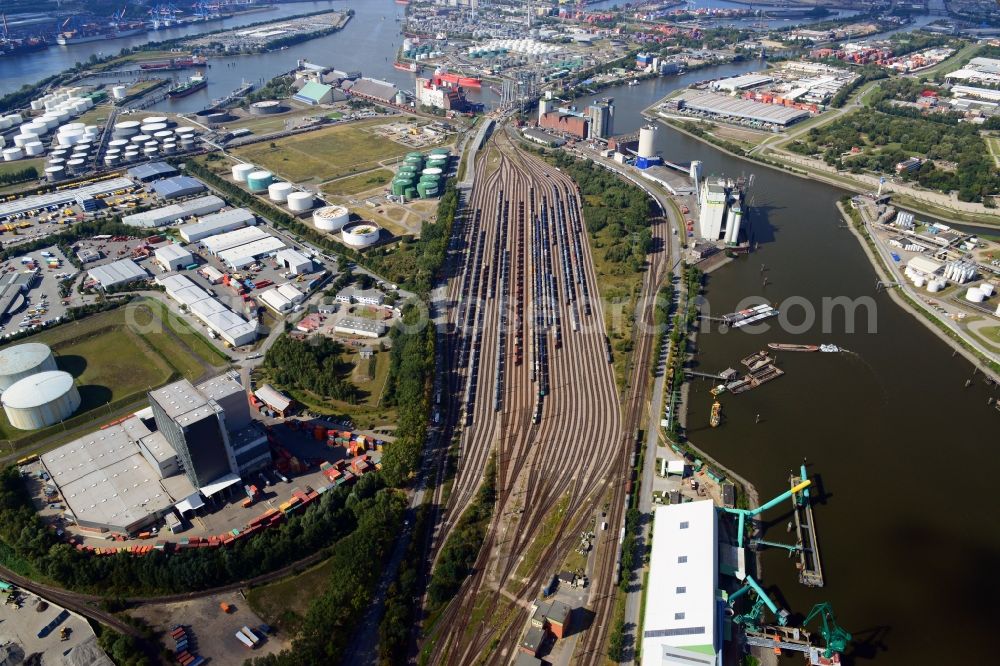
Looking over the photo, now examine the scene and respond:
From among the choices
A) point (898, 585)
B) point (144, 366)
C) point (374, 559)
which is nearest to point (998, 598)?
point (898, 585)

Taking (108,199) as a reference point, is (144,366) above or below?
below

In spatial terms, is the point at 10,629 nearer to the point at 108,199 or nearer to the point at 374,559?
the point at 374,559

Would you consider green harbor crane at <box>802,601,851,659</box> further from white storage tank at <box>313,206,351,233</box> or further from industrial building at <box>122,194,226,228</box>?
industrial building at <box>122,194,226,228</box>

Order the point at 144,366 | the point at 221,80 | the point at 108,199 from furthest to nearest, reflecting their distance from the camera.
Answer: the point at 221,80 < the point at 108,199 < the point at 144,366

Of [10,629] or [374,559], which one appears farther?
[374,559]

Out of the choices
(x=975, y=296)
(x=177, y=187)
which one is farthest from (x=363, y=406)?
(x=975, y=296)

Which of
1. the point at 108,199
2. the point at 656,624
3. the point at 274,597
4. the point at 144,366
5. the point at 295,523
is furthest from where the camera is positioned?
the point at 108,199

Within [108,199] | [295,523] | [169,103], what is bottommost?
[295,523]

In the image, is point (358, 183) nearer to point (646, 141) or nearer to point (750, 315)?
point (646, 141)
